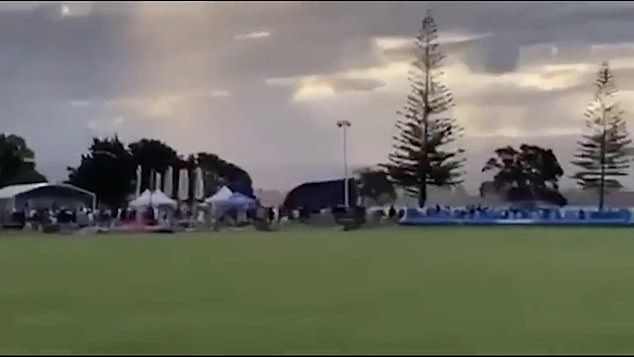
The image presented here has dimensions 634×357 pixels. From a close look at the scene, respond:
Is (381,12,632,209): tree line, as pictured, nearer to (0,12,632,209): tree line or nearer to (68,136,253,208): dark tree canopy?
(0,12,632,209): tree line

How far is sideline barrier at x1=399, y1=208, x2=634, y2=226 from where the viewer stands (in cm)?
686

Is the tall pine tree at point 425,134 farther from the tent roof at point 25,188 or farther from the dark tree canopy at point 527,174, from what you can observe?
the tent roof at point 25,188

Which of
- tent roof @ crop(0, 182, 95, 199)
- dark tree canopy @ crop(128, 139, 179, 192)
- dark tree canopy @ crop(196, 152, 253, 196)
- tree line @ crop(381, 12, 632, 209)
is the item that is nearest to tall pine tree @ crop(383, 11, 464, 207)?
tree line @ crop(381, 12, 632, 209)

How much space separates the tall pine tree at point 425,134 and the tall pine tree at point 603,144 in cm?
66

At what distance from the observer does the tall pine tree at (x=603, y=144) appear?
5.73 m

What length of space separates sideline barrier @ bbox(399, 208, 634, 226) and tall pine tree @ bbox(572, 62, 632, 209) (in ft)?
1.15

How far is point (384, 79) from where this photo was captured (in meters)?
5.80

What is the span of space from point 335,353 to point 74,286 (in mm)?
1950

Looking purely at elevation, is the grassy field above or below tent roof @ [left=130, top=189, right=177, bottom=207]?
below

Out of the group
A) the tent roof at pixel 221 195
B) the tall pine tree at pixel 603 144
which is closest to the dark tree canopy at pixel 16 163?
the tent roof at pixel 221 195

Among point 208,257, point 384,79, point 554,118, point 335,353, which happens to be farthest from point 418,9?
point 335,353

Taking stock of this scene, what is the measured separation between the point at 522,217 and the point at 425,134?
1.18 metres

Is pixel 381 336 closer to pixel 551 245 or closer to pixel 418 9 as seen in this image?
pixel 418 9

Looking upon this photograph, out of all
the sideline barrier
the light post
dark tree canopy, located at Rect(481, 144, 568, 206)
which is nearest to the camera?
the light post
